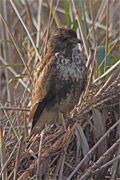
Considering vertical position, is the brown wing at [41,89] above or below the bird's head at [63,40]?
below

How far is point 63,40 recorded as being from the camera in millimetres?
2393

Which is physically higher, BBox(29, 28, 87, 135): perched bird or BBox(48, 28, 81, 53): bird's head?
BBox(48, 28, 81, 53): bird's head

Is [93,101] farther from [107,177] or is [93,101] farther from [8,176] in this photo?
[8,176]

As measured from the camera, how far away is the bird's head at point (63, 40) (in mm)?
2350

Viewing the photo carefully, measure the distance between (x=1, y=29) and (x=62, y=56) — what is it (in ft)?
5.11

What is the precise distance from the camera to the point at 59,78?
234 centimetres

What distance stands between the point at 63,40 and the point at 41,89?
1.34 ft

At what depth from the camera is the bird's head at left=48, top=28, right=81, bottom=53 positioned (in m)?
2.35

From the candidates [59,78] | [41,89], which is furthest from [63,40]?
[41,89]

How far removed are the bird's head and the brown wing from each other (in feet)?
0.31

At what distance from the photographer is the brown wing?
237cm

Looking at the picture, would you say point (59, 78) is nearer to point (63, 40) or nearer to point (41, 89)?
point (41, 89)

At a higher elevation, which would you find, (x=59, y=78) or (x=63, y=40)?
(x=63, y=40)

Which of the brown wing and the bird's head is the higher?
the bird's head
